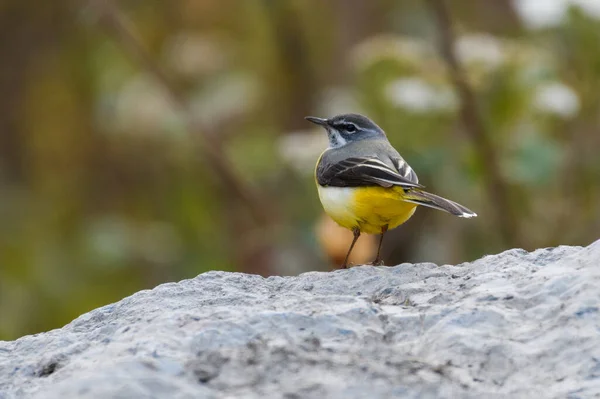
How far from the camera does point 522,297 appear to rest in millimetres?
3229

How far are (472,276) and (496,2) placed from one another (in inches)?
356

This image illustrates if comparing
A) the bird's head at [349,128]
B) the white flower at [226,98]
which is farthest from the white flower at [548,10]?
the white flower at [226,98]

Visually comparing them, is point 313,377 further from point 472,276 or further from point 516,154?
point 516,154

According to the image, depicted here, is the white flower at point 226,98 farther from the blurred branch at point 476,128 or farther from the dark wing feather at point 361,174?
the dark wing feather at point 361,174

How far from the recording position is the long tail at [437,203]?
15.6 feet

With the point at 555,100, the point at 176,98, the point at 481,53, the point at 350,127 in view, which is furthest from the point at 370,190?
the point at 176,98

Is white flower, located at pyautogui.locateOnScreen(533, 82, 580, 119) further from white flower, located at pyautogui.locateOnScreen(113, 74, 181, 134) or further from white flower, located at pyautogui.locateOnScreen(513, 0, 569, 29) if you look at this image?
white flower, located at pyautogui.locateOnScreen(113, 74, 181, 134)

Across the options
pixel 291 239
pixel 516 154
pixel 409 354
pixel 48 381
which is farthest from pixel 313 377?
pixel 291 239

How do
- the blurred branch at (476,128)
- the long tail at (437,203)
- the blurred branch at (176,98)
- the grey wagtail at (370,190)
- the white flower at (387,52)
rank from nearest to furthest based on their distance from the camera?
the long tail at (437,203), the grey wagtail at (370,190), the blurred branch at (476,128), the white flower at (387,52), the blurred branch at (176,98)

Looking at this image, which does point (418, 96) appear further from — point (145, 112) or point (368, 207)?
point (145, 112)

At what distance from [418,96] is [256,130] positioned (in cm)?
453

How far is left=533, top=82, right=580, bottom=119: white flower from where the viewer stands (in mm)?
7262

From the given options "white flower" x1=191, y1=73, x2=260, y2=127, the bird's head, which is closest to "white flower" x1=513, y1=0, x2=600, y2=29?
the bird's head

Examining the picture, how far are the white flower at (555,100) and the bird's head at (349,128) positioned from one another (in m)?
1.34
